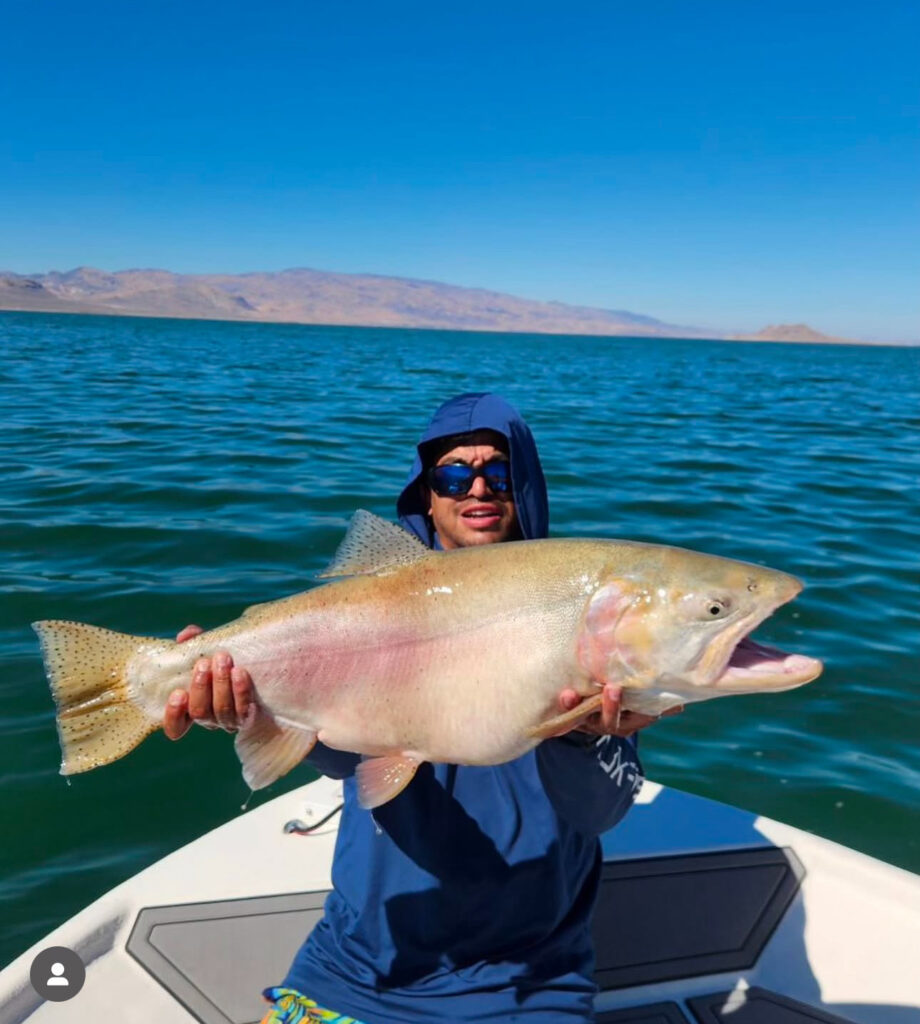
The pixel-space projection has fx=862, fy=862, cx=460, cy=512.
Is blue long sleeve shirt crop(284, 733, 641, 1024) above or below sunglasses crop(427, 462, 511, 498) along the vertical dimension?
below

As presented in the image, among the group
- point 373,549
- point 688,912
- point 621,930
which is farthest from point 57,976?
point 688,912

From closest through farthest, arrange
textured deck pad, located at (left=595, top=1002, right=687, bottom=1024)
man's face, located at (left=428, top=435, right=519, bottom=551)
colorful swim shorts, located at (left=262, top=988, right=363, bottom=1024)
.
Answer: colorful swim shorts, located at (left=262, top=988, right=363, bottom=1024)
textured deck pad, located at (left=595, top=1002, right=687, bottom=1024)
man's face, located at (left=428, top=435, right=519, bottom=551)

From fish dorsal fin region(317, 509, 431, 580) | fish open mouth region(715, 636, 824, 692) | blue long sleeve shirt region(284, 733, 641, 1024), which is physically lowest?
blue long sleeve shirt region(284, 733, 641, 1024)

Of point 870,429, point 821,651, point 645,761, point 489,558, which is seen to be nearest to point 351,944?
point 489,558

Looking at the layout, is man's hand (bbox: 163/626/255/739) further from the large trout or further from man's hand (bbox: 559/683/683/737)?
man's hand (bbox: 559/683/683/737)

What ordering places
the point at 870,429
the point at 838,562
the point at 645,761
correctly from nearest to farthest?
the point at 645,761
the point at 838,562
the point at 870,429

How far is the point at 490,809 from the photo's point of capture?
3.06 metres

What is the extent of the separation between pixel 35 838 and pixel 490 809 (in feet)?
11.5

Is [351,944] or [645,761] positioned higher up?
[351,944]

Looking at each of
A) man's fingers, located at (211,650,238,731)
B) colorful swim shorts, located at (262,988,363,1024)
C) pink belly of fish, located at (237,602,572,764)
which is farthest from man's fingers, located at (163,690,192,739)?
colorful swim shorts, located at (262,988,363,1024)

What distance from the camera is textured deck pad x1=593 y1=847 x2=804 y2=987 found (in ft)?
12.8

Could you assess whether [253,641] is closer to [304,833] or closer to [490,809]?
[490,809]

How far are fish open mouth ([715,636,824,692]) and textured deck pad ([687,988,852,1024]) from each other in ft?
6.77

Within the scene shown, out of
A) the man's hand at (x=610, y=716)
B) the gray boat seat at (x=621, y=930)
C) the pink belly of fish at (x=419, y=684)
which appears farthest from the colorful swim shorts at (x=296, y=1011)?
the man's hand at (x=610, y=716)
